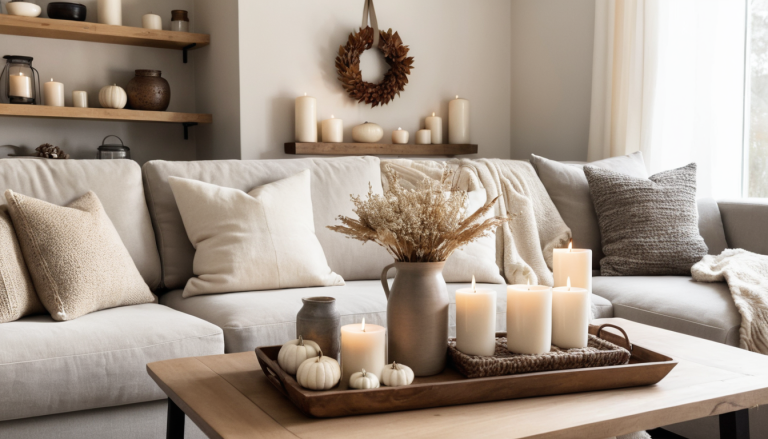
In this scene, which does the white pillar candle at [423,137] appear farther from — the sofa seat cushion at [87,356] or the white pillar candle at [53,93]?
the sofa seat cushion at [87,356]

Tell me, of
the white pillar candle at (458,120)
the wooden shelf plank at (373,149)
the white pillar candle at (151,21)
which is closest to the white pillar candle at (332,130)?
the wooden shelf plank at (373,149)

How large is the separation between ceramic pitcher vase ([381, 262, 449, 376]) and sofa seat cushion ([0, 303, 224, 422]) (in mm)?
719

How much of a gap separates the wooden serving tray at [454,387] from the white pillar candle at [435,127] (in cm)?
279

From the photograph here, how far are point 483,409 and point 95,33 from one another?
9.75ft

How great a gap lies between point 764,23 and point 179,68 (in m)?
3.03

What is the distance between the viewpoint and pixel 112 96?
10.6ft

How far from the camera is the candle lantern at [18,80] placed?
3.07 m

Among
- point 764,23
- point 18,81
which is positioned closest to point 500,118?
point 764,23

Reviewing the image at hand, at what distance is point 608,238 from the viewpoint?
2.52 meters

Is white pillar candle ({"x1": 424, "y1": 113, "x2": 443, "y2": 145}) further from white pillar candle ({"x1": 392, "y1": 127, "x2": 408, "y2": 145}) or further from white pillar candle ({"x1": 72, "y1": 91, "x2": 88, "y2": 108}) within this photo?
white pillar candle ({"x1": 72, "y1": 91, "x2": 88, "y2": 108})

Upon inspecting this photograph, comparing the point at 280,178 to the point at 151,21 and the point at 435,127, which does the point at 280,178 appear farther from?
the point at 435,127

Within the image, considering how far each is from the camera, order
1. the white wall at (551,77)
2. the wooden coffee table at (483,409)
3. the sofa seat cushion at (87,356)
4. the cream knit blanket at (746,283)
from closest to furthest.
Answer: the wooden coffee table at (483,409)
the sofa seat cushion at (87,356)
the cream knit blanket at (746,283)
the white wall at (551,77)

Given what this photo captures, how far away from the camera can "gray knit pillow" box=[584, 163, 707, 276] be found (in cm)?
240

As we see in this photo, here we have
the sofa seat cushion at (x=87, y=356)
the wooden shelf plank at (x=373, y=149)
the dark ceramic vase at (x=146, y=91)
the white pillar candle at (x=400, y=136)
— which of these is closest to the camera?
the sofa seat cushion at (x=87, y=356)
